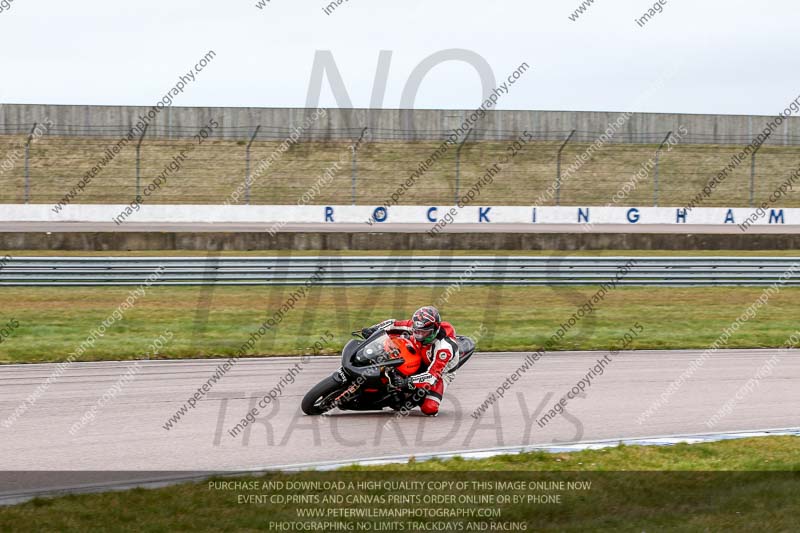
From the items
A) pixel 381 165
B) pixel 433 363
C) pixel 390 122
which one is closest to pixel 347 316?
pixel 433 363

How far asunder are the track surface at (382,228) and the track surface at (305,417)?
15352 millimetres

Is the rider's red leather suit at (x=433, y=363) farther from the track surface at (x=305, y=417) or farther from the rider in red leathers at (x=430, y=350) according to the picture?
the track surface at (x=305, y=417)

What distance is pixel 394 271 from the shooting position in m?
19.4

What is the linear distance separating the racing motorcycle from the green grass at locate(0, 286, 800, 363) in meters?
4.07

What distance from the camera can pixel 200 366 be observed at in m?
13.2

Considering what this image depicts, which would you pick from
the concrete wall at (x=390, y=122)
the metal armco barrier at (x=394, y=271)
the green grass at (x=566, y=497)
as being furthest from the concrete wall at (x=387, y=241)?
the green grass at (x=566, y=497)

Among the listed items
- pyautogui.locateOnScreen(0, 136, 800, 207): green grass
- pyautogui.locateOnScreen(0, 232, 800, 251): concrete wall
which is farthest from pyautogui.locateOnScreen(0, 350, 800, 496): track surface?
pyautogui.locateOnScreen(0, 136, 800, 207): green grass

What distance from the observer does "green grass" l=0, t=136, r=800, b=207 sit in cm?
3462

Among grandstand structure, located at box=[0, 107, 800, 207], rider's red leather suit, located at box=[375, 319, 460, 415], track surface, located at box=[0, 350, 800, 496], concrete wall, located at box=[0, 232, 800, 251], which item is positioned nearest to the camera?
track surface, located at box=[0, 350, 800, 496]

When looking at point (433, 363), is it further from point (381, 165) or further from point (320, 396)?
point (381, 165)

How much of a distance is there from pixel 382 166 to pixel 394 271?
19.0m

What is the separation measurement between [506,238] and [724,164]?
18.0 meters

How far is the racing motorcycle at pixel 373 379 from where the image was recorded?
10148mm

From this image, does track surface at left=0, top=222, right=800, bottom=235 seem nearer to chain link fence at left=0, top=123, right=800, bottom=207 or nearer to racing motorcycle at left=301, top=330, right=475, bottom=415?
chain link fence at left=0, top=123, right=800, bottom=207
